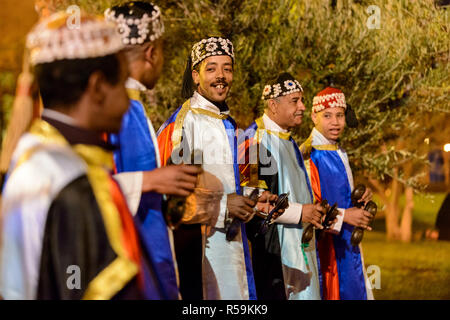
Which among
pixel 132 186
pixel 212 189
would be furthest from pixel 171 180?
pixel 212 189

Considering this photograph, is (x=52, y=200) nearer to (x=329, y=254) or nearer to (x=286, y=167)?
(x=286, y=167)

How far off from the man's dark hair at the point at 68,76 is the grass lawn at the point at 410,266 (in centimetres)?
659

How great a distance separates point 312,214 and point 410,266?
327 inches

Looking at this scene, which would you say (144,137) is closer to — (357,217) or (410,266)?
(357,217)

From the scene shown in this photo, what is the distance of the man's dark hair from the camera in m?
2.18

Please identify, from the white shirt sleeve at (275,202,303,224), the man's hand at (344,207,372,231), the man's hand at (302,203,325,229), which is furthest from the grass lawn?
the white shirt sleeve at (275,202,303,224)

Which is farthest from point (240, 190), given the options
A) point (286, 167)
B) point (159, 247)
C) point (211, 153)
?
point (159, 247)

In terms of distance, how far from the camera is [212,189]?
4.23m

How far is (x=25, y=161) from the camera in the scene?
6.75 feet

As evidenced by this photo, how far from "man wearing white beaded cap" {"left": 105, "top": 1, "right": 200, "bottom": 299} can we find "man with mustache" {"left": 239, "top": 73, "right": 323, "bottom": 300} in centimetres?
184

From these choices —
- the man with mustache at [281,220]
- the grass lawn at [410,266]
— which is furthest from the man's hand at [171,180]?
the grass lawn at [410,266]

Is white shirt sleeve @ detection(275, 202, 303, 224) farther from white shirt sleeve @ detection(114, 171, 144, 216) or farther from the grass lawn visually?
the grass lawn

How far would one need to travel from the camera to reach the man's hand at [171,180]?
286 cm

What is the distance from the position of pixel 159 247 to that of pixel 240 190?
1432 millimetres
